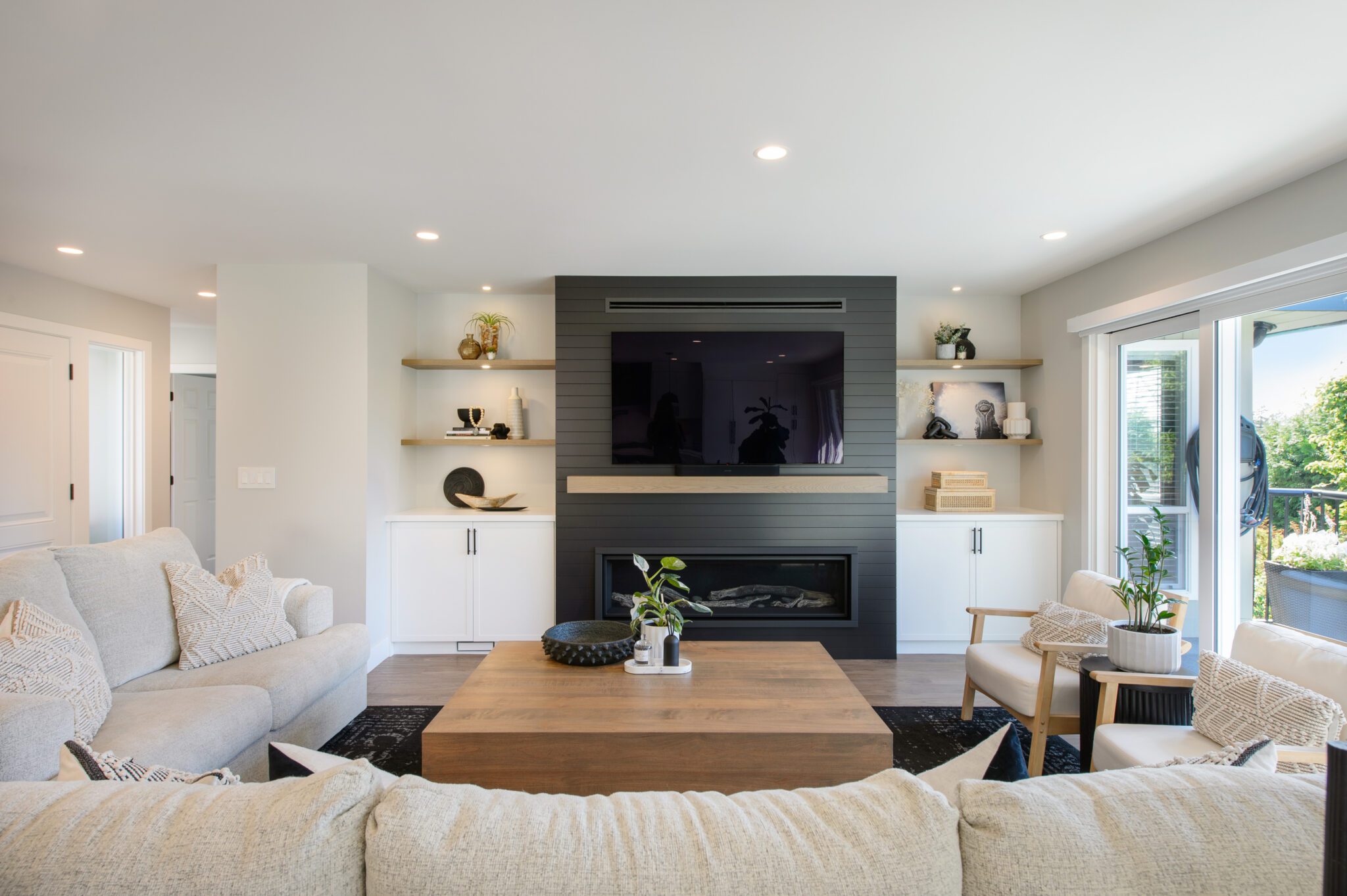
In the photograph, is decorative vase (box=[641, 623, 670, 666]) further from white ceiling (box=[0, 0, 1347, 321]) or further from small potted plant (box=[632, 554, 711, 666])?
white ceiling (box=[0, 0, 1347, 321])

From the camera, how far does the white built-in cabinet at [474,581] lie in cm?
448

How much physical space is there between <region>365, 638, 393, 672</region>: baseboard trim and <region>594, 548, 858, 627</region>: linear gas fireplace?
1.34m

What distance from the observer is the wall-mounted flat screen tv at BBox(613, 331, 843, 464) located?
4398 mm

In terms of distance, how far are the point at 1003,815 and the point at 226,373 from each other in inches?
179

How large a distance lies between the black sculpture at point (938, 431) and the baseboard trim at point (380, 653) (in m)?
3.77

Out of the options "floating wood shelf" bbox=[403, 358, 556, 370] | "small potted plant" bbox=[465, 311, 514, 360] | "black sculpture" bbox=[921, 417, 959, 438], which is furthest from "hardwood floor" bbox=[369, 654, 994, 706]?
"small potted plant" bbox=[465, 311, 514, 360]

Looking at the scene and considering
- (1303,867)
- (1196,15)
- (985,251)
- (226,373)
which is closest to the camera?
(1303,867)

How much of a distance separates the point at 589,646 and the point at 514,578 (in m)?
1.88

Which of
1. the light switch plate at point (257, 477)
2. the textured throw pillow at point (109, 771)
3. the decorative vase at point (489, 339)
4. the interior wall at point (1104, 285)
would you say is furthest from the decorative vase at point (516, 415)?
the textured throw pillow at point (109, 771)

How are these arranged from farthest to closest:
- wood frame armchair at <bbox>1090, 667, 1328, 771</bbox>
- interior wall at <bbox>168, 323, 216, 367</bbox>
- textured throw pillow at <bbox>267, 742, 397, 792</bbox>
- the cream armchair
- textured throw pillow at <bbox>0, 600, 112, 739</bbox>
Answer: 1. interior wall at <bbox>168, 323, 216, 367</bbox>
2. wood frame armchair at <bbox>1090, 667, 1328, 771</bbox>
3. the cream armchair
4. textured throw pillow at <bbox>0, 600, 112, 739</bbox>
5. textured throw pillow at <bbox>267, 742, 397, 792</bbox>

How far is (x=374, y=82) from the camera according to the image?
6.70ft

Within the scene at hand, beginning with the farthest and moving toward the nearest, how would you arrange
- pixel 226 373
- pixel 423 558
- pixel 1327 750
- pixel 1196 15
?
pixel 423 558, pixel 226 373, pixel 1196 15, pixel 1327 750

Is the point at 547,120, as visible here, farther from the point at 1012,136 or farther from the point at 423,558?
the point at 423,558

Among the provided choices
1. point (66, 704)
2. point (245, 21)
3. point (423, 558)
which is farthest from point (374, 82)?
point (423, 558)
